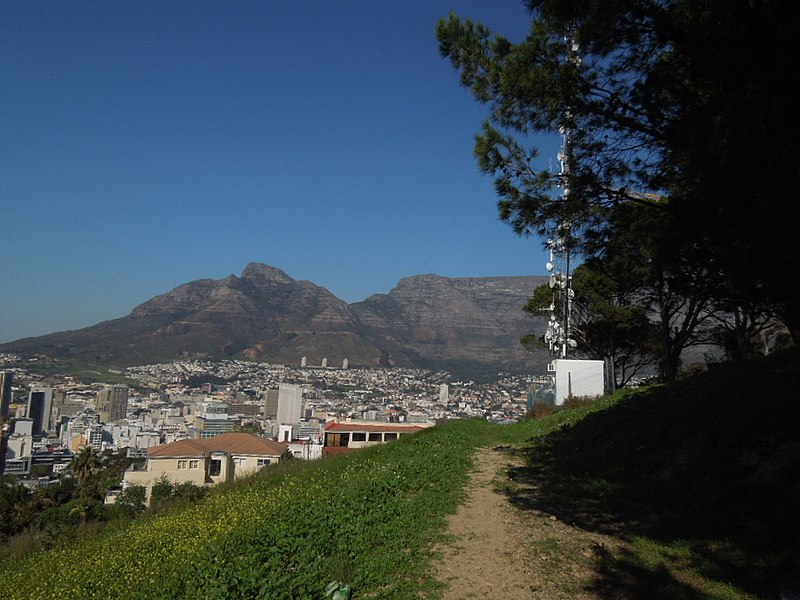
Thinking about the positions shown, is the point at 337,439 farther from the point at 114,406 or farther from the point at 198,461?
the point at 114,406

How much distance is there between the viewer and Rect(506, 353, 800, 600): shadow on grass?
4359mm

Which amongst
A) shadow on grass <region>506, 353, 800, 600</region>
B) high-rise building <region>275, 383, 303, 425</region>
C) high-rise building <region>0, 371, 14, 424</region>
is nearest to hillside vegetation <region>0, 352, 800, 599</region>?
shadow on grass <region>506, 353, 800, 600</region>

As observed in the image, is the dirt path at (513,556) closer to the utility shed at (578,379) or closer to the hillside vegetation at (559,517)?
the hillside vegetation at (559,517)

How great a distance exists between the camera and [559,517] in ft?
20.9

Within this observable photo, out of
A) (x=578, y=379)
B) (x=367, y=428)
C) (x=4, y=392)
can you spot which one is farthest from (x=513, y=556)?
(x=4, y=392)

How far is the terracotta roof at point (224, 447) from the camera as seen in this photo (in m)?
26.7

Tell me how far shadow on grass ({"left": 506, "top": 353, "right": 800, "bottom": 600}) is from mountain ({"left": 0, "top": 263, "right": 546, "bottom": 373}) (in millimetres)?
81524

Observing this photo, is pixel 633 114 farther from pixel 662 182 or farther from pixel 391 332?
pixel 391 332

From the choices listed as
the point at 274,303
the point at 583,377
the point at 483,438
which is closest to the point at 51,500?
the point at 483,438

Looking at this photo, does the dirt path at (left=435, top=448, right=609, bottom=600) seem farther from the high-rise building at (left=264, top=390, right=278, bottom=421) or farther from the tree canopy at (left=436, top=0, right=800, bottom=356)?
the high-rise building at (left=264, top=390, right=278, bottom=421)

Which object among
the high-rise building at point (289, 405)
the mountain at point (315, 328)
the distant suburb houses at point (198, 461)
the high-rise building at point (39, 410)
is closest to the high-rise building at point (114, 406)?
the high-rise building at point (39, 410)

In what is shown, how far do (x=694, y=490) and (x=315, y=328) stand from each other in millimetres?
123665

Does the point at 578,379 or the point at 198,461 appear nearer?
the point at 578,379

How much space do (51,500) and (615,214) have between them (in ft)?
87.1
